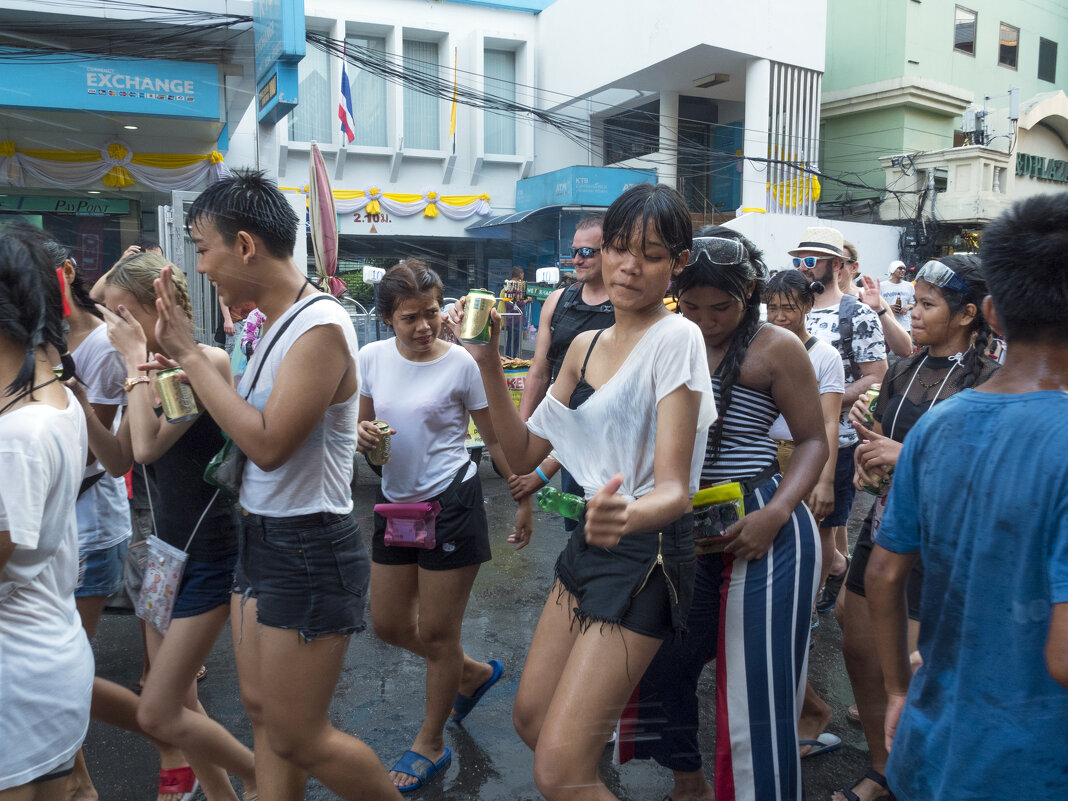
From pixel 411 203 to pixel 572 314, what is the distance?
1850 cm

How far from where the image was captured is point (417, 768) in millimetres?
3092

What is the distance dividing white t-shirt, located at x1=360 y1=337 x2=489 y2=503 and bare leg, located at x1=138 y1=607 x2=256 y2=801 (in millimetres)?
849

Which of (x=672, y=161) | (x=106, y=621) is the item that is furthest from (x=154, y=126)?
(x=672, y=161)

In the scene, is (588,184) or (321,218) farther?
(588,184)

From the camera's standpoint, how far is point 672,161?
20.9 meters

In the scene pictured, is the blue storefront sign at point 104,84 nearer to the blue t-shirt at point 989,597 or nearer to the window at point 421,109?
the blue t-shirt at point 989,597

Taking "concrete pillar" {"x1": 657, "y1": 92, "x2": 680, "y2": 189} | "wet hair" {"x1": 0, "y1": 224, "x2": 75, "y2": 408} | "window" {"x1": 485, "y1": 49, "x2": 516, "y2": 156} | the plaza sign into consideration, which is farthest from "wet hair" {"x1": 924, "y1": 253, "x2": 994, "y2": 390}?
"window" {"x1": 485, "y1": 49, "x2": 516, "y2": 156}

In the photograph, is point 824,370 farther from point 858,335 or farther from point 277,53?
point 277,53

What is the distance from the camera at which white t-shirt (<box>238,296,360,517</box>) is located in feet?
7.19

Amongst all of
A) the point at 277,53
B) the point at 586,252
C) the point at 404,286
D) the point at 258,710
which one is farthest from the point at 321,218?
the point at 258,710

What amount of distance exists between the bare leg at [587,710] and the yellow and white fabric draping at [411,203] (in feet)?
64.2

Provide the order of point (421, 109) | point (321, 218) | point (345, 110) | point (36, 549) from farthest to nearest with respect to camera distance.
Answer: point (421, 109), point (345, 110), point (321, 218), point (36, 549)

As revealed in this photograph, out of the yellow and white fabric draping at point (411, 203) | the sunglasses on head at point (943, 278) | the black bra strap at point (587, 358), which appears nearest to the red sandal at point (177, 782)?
the black bra strap at point (587, 358)

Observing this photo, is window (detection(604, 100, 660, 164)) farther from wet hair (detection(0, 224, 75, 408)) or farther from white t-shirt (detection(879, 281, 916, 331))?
wet hair (detection(0, 224, 75, 408))
